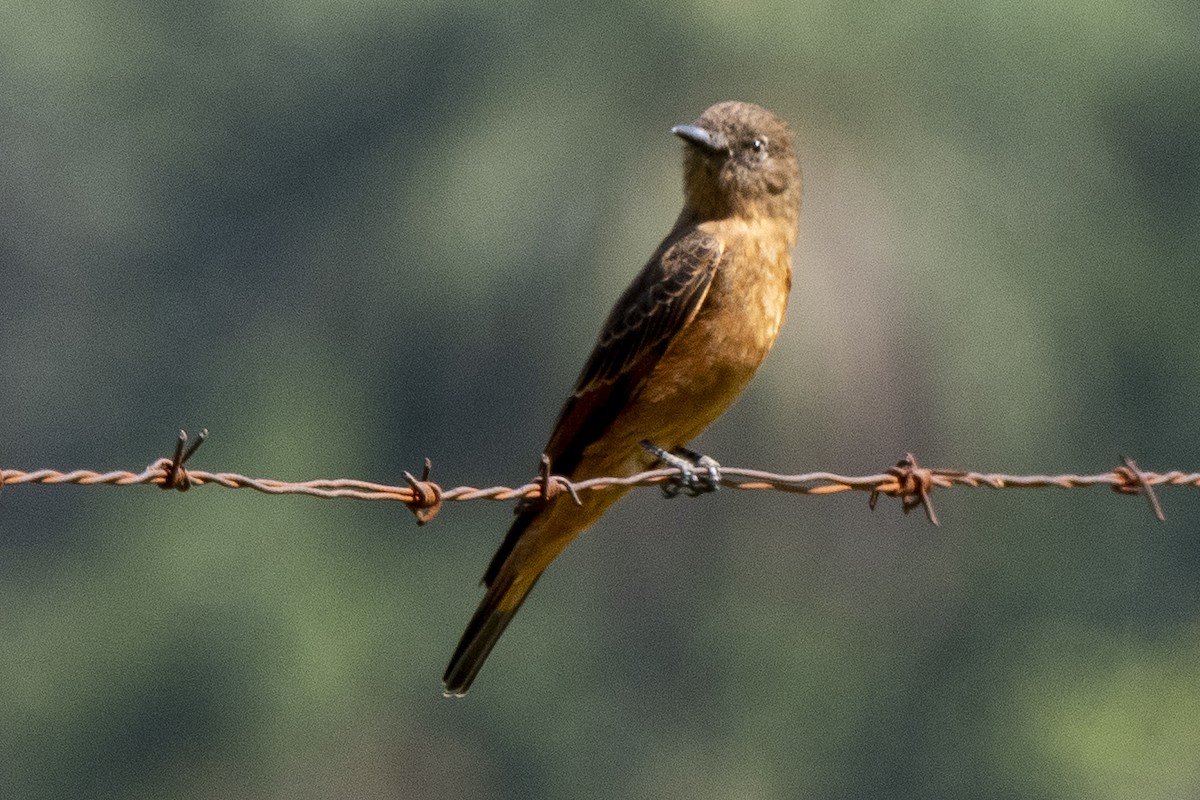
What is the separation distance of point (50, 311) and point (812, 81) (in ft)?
53.6

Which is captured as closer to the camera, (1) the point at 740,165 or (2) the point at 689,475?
(2) the point at 689,475

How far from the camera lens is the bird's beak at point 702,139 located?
774cm

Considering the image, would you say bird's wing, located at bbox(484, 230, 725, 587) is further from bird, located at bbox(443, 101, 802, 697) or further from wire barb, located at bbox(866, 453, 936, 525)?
wire barb, located at bbox(866, 453, 936, 525)

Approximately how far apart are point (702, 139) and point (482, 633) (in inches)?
73.0

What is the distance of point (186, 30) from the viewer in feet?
164

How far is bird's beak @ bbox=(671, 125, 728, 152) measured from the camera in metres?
7.74

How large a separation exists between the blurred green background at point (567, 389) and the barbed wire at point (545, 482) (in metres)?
18.8

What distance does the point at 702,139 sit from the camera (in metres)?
7.74

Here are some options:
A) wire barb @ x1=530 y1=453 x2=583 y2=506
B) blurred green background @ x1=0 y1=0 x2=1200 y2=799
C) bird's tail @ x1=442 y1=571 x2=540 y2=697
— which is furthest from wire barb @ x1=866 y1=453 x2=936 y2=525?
blurred green background @ x1=0 y1=0 x2=1200 y2=799

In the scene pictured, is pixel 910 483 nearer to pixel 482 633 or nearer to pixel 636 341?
pixel 636 341

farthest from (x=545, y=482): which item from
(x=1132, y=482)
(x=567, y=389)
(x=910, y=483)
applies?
(x=567, y=389)

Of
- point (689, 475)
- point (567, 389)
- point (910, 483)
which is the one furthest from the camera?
point (567, 389)

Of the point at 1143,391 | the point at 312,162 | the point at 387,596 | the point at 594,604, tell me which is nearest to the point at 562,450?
the point at 594,604

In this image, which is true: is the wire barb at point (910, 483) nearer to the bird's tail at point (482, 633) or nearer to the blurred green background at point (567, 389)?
the bird's tail at point (482, 633)
